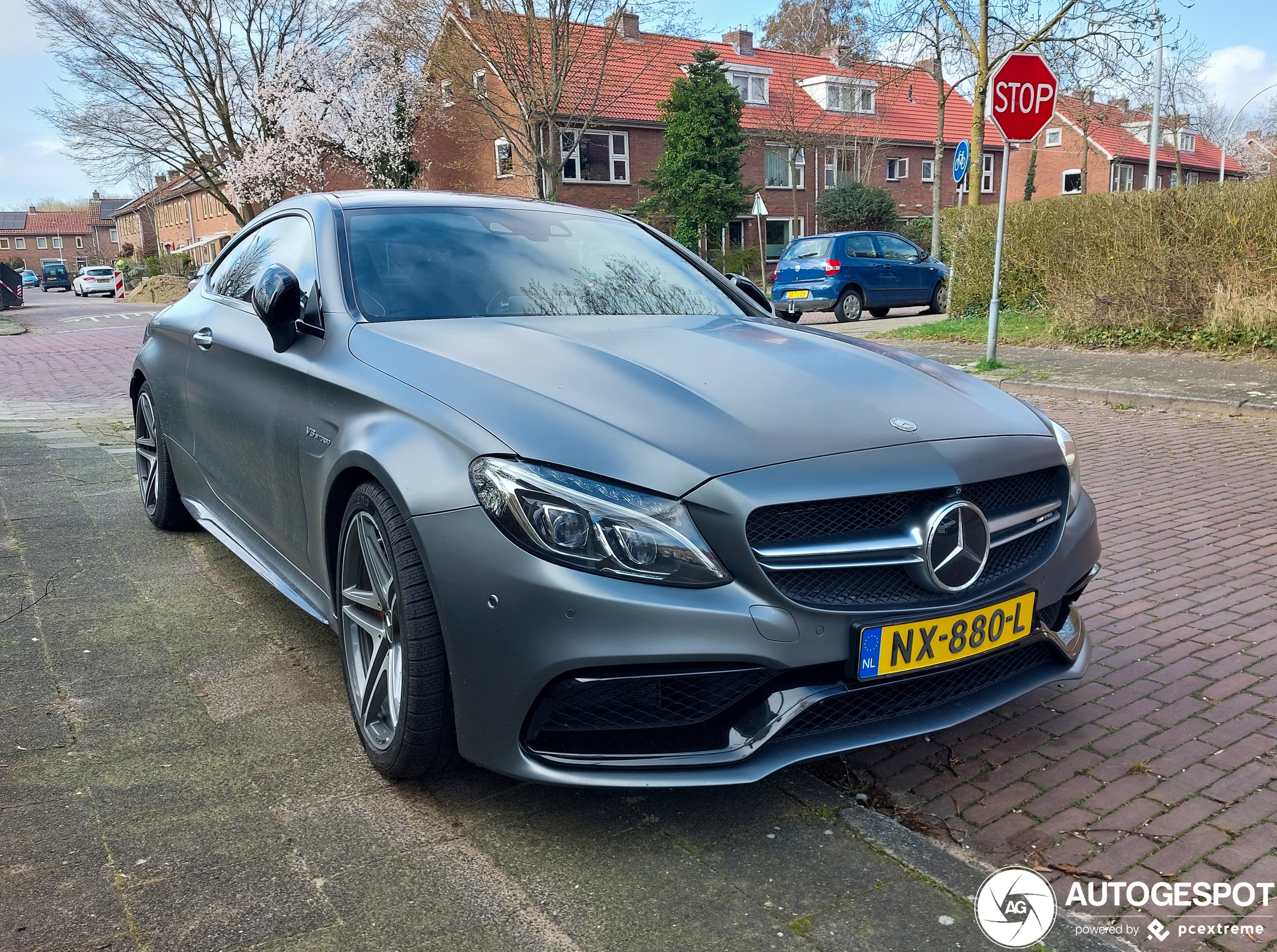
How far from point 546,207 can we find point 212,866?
260 cm

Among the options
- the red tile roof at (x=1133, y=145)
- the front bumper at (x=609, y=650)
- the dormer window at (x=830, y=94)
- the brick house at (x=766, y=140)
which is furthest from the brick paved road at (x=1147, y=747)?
the dormer window at (x=830, y=94)

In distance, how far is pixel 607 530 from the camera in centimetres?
220

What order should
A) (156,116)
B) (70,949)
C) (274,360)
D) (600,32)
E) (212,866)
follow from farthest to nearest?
(156,116)
(600,32)
(274,360)
(212,866)
(70,949)

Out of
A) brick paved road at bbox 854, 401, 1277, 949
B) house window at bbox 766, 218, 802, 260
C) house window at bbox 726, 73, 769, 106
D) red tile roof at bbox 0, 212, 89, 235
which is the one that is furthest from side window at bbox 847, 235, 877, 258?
red tile roof at bbox 0, 212, 89, 235

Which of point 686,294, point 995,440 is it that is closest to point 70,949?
point 995,440

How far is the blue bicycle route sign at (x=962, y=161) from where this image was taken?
59.1 feet

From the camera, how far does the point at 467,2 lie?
78.8 ft

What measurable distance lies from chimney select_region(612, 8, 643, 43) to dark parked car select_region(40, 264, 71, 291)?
175 feet

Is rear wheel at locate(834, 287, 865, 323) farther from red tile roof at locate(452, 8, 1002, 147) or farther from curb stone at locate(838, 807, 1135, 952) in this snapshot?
curb stone at locate(838, 807, 1135, 952)

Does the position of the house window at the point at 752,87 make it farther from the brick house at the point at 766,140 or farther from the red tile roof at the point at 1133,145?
the red tile roof at the point at 1133,145

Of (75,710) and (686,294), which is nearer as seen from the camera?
(75,710)

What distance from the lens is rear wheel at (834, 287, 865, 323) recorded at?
20.5 meters

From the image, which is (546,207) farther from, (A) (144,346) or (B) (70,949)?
(B) (70,949)

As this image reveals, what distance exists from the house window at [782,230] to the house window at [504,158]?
11.1m
